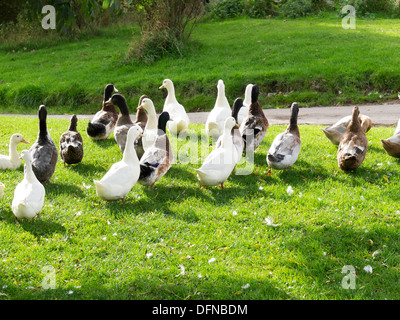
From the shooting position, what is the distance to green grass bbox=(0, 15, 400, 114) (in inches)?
505

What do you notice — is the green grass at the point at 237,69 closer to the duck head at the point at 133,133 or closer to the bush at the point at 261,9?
the bush at the point at 261,9

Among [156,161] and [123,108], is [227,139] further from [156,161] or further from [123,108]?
[123,108]

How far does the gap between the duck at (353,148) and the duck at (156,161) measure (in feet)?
8.19

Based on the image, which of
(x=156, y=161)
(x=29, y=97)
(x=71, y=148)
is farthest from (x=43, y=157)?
(x=29, y=97)

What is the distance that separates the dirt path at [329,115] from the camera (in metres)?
10.3

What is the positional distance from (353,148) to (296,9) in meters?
15.9

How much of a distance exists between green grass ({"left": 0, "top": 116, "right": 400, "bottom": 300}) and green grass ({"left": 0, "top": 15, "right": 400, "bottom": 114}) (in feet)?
19.4

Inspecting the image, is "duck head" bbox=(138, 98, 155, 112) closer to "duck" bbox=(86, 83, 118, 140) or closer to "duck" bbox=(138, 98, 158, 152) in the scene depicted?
"duck" bbox=(138, 98, 158, 152)

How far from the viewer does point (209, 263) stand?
479 cm

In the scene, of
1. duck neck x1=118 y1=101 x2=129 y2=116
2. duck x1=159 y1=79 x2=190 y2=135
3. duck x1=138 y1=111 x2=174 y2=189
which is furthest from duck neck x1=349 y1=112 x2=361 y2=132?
duck neck x1=118 y1=101 x2=129 y2=116

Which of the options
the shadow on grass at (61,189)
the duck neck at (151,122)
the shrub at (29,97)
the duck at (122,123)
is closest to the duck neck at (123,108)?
the duck at (122,123)

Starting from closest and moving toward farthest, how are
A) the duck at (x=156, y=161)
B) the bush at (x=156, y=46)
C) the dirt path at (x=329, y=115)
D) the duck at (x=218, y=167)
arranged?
the duck at (x=218, y=167) < the duck at (x=156, y=161) < the dirt path at (x=329, y=115) < the bush at (x=156, y=46)

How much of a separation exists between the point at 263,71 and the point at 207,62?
235 cm

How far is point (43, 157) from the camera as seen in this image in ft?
21.9
